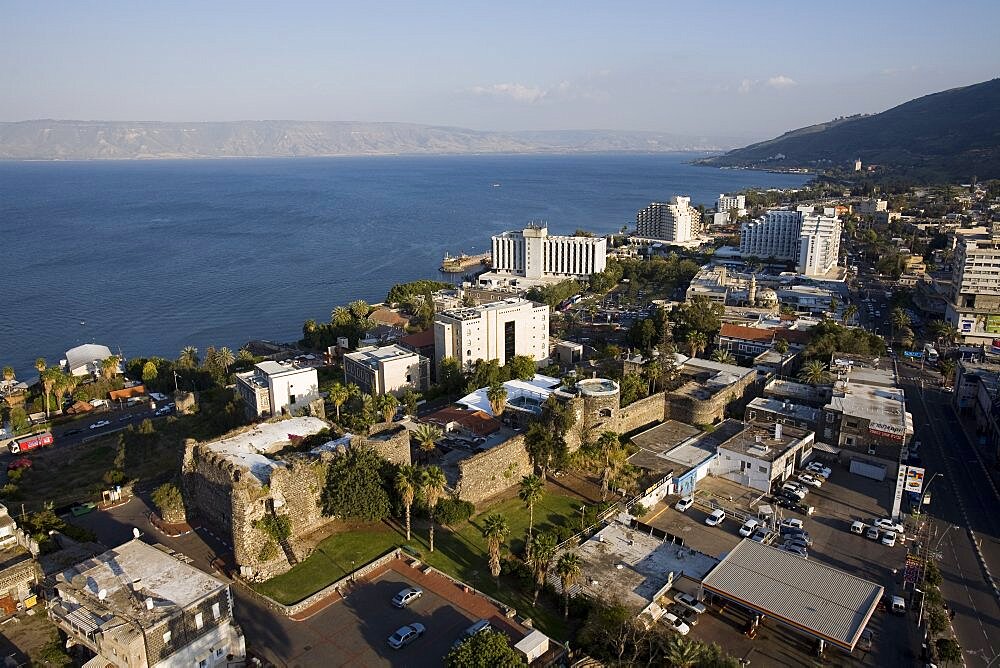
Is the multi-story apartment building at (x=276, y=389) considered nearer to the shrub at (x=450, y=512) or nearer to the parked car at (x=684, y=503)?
the shrub at (x=450, y=512)

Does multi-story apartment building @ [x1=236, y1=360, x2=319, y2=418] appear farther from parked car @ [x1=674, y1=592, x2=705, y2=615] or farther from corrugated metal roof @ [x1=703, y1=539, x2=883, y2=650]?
corrugated metal roof @ [x1=703, y1=539, x2=883, y2=650]

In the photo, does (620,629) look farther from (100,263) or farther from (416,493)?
(100,263)

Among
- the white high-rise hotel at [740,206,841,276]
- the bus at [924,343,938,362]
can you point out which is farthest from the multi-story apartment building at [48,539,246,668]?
the white high-rise hotel at [740,206,841,276]

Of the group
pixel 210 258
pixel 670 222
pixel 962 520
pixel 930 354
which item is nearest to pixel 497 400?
pixel 962 520

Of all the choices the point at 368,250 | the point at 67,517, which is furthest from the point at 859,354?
the point at 368,250

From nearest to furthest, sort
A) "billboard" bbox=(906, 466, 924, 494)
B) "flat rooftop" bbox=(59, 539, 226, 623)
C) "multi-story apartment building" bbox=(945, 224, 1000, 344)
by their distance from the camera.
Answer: "flat rooftop" bbox=(59, 539, 226, 623) < "billboard" bbox=(906, 466, 924, 494) < "multi-story apartment building" bbox=(945, 224, 1000, 344)

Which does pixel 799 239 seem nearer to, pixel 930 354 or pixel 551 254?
pixel 551 254

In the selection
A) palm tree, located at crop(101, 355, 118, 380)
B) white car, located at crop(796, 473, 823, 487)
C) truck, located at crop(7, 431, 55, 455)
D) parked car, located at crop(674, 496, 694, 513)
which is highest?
parked car, located at crop(674, 496, 694, 513)
